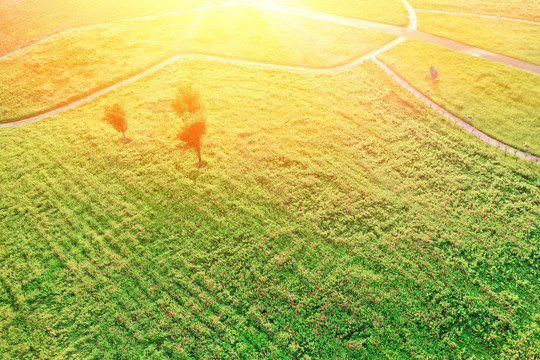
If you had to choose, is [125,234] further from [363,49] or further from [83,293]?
[363,49]

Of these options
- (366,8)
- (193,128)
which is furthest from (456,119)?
(366,8)

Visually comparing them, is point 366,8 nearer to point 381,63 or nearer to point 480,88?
point 381,63

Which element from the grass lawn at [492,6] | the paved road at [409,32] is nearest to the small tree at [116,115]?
the paved road at [409,32]

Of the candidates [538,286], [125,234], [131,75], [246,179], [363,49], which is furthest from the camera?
[363,49]

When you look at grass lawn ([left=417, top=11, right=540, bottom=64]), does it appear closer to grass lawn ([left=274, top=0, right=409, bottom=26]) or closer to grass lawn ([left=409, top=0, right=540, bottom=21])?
grass lawn ([left=274, top=0, right=409, bottom=26])

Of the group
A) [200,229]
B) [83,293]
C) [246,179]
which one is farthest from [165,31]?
[83,293]

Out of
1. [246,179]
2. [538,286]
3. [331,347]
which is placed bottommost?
[331,347]
